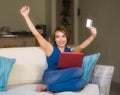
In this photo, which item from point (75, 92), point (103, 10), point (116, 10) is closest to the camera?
point (75, 92)

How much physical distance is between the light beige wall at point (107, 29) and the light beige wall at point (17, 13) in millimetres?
1014

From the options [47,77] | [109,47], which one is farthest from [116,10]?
[47,77]

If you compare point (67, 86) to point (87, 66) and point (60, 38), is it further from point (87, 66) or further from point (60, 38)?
point (60, 38)

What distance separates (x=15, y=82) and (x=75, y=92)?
712mm

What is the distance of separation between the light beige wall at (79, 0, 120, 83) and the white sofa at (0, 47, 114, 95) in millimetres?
1889

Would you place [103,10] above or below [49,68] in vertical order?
above

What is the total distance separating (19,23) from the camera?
591cm

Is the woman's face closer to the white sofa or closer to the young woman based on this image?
the young woman

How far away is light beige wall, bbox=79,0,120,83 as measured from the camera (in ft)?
16.4

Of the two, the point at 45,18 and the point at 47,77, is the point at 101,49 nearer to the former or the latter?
the point at 45,18

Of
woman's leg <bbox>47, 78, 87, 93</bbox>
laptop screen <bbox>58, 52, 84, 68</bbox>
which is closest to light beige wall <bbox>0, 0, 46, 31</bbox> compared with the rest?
laptop screen <bbox>58, 52, 84, 68</bbox>

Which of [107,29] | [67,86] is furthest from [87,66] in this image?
[107,29]

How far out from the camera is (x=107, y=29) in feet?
17.1

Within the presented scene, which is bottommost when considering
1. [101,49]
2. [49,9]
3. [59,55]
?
[101,49]
